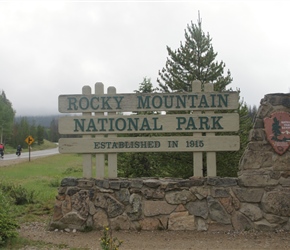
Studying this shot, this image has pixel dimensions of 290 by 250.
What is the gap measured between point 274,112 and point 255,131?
19.2 inches

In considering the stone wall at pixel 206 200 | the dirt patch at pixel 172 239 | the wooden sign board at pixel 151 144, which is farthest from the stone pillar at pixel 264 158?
the dirt patch at pixel 172 239

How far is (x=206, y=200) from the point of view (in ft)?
22.7

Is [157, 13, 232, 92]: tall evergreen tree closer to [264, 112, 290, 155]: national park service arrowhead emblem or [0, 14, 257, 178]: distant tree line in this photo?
[0, 14, 257, 178]: distant tree line

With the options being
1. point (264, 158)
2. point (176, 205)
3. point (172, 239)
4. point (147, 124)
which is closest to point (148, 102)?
point (147, 124)

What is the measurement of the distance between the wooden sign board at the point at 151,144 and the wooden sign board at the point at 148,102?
0.58 m

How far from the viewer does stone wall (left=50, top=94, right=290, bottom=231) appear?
6.82 meters

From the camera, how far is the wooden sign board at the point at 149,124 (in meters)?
7.20

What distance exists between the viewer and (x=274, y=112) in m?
6.90

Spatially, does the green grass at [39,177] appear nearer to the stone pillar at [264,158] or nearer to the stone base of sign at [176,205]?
the stone base of sign at [176,205]

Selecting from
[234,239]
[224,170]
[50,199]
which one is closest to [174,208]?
[234,239]

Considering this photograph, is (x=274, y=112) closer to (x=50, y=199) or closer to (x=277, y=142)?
(x=277, y=142)

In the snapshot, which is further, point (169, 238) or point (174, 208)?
point (174, 208)

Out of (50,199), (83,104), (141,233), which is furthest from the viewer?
(50,199)

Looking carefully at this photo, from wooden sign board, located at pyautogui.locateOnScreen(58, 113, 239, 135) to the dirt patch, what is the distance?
1887mm
